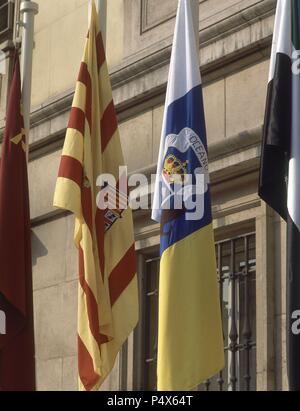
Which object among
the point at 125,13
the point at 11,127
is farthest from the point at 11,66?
the point at 11,127

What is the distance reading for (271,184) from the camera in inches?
397

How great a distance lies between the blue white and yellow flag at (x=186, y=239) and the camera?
10125mm

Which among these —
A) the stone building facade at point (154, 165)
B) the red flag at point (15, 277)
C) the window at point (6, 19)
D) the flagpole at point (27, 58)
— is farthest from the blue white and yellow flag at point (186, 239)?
the window at point (6, 19)

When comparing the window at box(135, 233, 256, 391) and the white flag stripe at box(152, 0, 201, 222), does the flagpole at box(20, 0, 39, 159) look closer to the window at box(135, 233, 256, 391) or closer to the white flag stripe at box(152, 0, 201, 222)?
the white flag stripe at box(152, 0, 201, 222)

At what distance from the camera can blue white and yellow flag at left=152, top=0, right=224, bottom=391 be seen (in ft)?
33.2

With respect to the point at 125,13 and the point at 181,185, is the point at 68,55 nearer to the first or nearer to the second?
the point at 125,13

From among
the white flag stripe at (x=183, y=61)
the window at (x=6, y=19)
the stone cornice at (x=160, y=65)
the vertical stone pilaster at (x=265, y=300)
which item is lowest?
the vertical stone pilaster at (x=265, y=300)

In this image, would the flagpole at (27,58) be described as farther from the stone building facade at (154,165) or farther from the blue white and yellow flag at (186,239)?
the blue white and yellow flag at (186,239)

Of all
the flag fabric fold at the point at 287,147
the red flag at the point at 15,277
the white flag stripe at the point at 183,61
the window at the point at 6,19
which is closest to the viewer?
the flag fabric fold at the point at 287,147

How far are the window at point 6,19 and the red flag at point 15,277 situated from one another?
12.9 feet

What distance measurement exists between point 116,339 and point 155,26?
3358 mm

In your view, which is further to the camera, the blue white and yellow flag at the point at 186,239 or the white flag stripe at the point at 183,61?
the white flag stripe at the point at 183,61

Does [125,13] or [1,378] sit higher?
[125,13]
